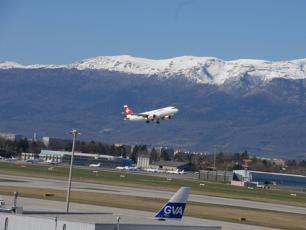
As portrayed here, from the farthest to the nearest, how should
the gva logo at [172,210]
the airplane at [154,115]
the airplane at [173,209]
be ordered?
1. the airplane at [154,115]
2. the gva logo at [172,210]
3. the airplane at [173,209]

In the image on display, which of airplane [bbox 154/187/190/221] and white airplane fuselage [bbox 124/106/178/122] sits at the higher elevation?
white airplane fuselage [bbox 124/106/178/122]

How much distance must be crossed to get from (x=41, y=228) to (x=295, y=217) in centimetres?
6511

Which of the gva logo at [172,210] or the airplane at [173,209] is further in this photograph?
the gva logo at [172,210]

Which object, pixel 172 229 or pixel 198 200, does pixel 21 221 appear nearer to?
pixel 172 229

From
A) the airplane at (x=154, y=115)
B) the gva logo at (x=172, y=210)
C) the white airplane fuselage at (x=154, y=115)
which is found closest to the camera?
the gva logo at (x=172, y=210)

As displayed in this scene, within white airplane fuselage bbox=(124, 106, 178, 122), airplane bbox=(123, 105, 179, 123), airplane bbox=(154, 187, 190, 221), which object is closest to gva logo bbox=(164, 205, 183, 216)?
airplane bbox=(154, 187, 190, 221)

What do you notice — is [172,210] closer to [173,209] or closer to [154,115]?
[173,209]

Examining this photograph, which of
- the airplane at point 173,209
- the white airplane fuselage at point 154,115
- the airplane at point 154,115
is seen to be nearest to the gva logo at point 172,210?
the airplane at point 173,209

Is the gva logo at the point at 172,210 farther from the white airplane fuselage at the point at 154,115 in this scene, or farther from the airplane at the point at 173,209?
the white airplane fuselage at the point at 154,115

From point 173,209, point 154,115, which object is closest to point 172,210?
point 173,209

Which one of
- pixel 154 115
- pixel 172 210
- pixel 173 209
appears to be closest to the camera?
pixel 172 210

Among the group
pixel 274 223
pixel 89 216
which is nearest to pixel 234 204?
pixel 274 223

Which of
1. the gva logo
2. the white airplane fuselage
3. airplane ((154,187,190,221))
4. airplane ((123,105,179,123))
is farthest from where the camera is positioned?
the white airplane fuselage

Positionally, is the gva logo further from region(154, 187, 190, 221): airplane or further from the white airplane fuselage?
the white airplane fuselage
